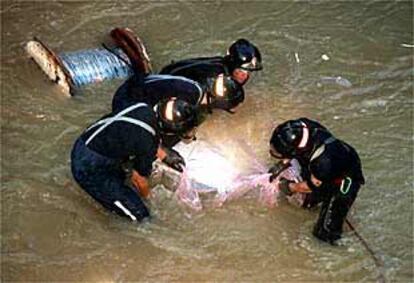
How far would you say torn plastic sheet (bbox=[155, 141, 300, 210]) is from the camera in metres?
5.97

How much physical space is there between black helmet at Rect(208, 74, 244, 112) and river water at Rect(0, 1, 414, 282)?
565 millimetres

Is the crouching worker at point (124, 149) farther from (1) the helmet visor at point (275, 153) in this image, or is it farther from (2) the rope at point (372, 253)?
(2) the rope at point (372, 253)

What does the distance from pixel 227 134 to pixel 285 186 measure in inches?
39.0

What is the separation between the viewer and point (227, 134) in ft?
22.4

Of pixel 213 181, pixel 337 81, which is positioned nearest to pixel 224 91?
pixel 213 181

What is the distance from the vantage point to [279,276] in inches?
218

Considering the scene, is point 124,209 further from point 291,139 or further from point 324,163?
point 324,163

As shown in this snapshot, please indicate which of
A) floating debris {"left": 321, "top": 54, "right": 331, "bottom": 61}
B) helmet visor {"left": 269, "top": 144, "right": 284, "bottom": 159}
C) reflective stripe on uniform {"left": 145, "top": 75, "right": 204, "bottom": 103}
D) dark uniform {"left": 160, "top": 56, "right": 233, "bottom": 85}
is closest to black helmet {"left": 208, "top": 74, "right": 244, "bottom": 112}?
dark uniform {"left": 160, "top": 56, "right": 233, "bottom": 85}

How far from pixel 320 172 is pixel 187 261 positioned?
1.21 meters

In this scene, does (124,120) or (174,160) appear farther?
(174,160)

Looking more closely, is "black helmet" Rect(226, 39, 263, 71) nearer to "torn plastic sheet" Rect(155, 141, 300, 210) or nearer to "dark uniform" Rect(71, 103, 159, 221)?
"torn plastic sheet" Rect(155, 141, 300, 210)

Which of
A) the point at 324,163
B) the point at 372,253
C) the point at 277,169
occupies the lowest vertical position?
the point at 372,253

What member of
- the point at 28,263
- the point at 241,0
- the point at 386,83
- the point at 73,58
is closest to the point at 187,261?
the point at 28,263

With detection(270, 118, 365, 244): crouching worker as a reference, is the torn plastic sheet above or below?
below
